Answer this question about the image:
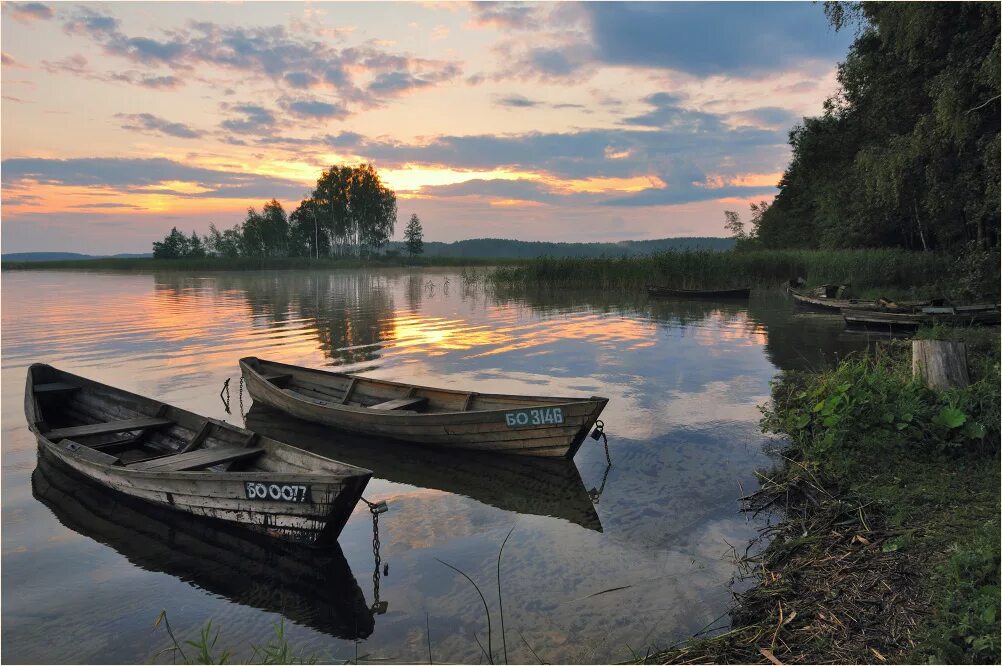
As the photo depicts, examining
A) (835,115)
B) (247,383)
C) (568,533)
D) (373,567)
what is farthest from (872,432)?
(835,115)

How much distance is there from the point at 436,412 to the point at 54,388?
269 inches

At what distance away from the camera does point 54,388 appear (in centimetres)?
1099

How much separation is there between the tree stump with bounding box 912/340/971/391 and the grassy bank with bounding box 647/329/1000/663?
21 cm

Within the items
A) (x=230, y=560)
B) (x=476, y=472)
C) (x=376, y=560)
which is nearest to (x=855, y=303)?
(x=476, y=472)

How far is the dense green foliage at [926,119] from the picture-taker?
642 inches

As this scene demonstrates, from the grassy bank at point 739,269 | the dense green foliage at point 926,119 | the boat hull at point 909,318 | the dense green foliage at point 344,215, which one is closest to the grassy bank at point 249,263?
the dense green foliage at point 344,215

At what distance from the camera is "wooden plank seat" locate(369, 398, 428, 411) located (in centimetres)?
1020

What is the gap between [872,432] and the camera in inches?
295

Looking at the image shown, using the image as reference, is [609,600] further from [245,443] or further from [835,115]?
[835,115]

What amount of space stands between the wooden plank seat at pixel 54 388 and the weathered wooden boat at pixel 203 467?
0.03 metres

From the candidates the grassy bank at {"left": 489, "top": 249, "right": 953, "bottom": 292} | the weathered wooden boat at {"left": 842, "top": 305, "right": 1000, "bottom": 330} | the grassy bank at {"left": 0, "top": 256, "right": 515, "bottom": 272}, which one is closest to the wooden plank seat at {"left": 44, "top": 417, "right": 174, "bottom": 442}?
the weathered wooden boat at {"left": 842, "top": 305, "right": 1000, "bottom": 330}

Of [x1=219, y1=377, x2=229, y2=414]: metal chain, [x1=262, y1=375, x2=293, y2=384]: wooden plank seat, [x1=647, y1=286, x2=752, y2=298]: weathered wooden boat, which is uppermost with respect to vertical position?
[x1=647, y1=286, x2=752, y2=298]: weathered wooden boat

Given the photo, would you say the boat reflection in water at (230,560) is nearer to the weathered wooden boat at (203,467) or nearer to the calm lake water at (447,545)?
the calm lake water at (447,545)

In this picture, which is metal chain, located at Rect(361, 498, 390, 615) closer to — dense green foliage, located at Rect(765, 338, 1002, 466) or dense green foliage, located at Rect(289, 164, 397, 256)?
dense green foliage, located at Rect(765, 338, 1002, 466)
